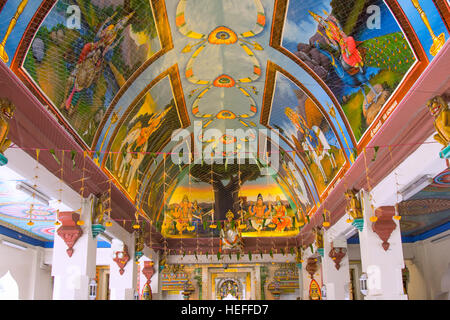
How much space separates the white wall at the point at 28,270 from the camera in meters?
16.0

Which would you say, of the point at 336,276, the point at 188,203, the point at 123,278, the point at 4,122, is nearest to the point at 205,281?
the point at 188,203

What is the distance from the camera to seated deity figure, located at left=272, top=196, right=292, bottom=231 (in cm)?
1889

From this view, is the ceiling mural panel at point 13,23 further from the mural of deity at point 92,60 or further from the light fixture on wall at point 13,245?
the light fixture on wall at point 13,245

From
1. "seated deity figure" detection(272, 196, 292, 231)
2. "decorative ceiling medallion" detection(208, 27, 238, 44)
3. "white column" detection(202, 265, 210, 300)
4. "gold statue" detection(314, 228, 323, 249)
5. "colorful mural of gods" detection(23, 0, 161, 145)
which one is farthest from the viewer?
"white column" detection(202, 265, 210, 300)

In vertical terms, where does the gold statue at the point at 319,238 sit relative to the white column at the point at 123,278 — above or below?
above

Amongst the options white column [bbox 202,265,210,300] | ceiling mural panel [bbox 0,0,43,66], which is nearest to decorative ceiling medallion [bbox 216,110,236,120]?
white column [bbox 202,265,210,300]

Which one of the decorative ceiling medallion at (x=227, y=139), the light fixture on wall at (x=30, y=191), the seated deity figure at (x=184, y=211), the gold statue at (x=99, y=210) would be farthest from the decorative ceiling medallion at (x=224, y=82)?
the seated deity figure at (x=184, y=211)

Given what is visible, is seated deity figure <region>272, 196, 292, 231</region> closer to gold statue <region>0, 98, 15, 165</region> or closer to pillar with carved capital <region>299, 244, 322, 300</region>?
pillar with carved capital <region>299, 244, 322, 300</region>

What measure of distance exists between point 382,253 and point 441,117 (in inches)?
173

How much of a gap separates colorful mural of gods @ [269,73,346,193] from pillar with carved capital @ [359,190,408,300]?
1.81m

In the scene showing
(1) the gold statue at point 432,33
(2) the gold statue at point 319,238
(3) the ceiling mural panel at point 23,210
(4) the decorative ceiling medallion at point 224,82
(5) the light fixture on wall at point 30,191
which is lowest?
(2) the gold statue at point 319,238

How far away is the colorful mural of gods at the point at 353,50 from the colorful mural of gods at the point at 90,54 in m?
3.17

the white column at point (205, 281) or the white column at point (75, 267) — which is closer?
the white column at point (75, 267)
